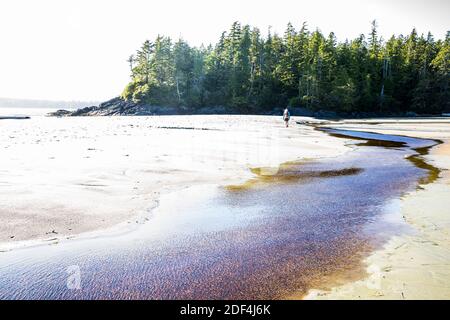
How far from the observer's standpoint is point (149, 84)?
83000 mm

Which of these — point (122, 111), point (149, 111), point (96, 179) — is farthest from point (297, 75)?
point (96, 179)

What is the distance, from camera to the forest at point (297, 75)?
236 feet

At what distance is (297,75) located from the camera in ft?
258

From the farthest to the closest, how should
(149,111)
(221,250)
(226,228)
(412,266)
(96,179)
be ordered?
1. (149,111)
2. (96,179)
3. (226,228)
4. (221,250)
5. (412,266)

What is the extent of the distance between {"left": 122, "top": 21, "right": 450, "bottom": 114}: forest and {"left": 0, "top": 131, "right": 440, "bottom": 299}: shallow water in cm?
6501

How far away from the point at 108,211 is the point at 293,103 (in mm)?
67901

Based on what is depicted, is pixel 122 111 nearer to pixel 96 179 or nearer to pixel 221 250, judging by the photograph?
pixel 96 179

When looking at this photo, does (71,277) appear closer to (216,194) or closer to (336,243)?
(336,243)

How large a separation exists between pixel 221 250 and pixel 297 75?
78700mm

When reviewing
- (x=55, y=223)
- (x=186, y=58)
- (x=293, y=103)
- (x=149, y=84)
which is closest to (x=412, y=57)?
(x=293, y=103)

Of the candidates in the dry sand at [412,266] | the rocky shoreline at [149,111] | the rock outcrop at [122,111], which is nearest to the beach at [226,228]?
the dry sand at [412,266]

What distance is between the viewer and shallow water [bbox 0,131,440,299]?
4273 mm

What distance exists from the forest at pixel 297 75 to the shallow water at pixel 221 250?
65013mm

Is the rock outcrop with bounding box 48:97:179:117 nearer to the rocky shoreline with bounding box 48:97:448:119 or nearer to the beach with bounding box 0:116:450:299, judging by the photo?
the rocky shoreline with bounding box 48:97:448:119
